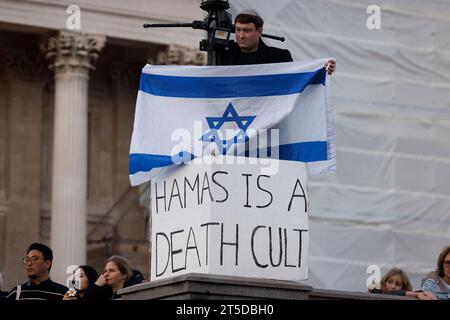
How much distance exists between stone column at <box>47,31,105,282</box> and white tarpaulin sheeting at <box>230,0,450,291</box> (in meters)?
Result: 8.70

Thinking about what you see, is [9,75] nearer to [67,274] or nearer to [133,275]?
[67,274]

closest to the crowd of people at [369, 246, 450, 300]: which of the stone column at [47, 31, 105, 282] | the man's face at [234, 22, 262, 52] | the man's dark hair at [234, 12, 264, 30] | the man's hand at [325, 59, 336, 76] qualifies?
the man's hand at [325, 59, 336, 76]

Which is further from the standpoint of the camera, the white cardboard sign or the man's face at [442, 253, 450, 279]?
the man's face at [442, 253, 450, 279]

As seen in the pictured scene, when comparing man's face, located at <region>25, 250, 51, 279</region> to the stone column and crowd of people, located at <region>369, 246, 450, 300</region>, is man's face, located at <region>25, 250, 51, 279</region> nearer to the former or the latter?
crowd of people, located at <region>369, 246, 450, 300</region>

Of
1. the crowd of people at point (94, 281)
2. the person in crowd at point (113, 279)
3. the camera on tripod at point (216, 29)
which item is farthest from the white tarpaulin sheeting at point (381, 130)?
the camera on tripod at point (216, 29)

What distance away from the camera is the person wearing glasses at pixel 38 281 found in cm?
1658

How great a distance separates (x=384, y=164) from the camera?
32156 millimetres

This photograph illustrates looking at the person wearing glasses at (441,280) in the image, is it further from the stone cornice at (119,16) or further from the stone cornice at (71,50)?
the stone cornice at (71,50)

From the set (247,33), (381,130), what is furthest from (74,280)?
(381,130)

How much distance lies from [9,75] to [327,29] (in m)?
11.9

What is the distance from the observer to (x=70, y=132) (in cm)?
3928

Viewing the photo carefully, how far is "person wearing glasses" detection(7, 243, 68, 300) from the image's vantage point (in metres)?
16.6
